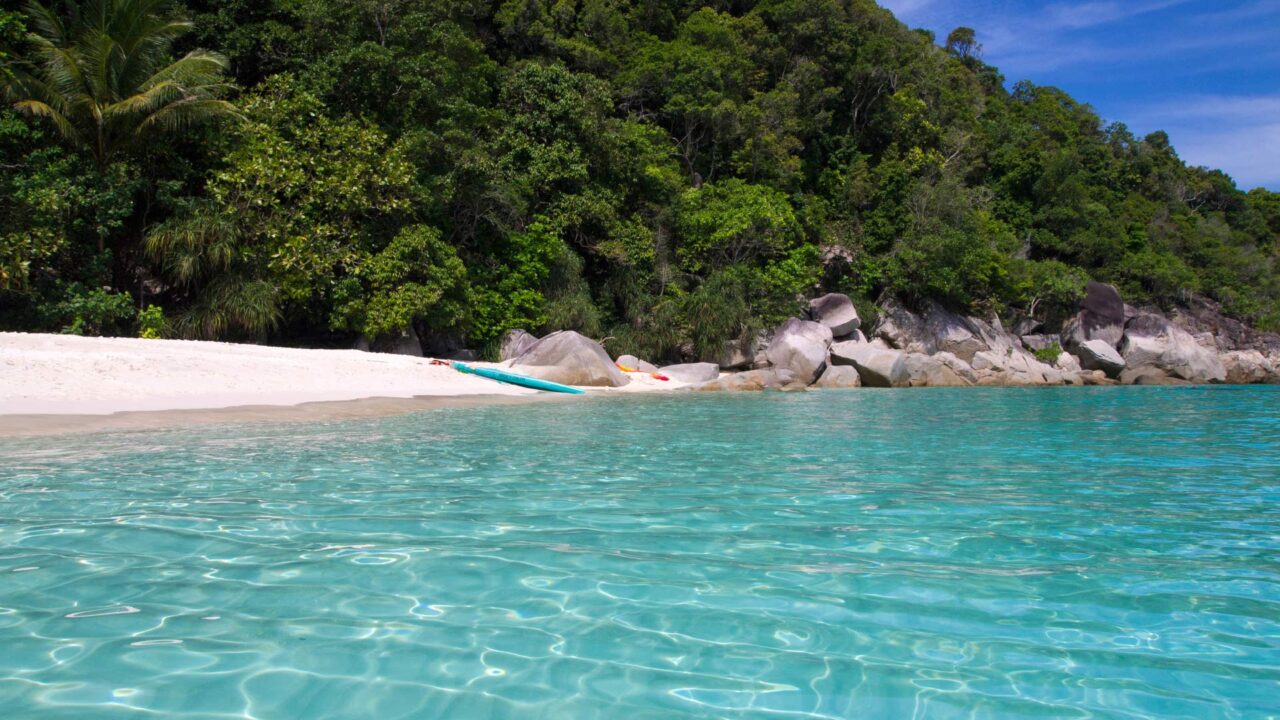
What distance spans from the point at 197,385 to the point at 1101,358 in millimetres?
31065

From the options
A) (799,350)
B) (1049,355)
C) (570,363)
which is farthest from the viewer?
(1049,355)

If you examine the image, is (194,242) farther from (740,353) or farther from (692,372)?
(740,353)

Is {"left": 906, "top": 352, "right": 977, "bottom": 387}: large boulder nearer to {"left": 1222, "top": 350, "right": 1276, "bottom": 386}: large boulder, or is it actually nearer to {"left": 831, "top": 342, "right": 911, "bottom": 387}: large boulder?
{"left": 831, "top": 342, "right": 911, "bottom": 387}: large boulder

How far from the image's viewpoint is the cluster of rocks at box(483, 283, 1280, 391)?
18672mm

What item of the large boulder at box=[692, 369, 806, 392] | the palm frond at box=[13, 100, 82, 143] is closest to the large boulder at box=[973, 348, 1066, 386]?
the large boulder at box=[692, 369, 806, 392]

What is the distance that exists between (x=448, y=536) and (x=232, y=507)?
1546 millimetres

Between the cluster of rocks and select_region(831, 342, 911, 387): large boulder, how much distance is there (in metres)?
0.03

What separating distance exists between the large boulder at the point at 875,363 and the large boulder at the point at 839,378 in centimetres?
45

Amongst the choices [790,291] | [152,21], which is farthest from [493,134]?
[790,291]

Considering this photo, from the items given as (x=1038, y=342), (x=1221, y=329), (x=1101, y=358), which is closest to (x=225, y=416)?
(x=1038, y=342)

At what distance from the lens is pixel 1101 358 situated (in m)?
29.3

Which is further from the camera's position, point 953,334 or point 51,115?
point 953,334

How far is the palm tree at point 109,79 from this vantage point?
1523cm

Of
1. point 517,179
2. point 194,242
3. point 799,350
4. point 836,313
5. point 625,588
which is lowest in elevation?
point 625,588
